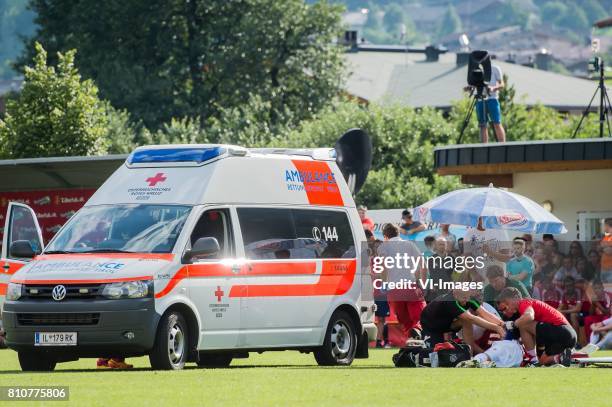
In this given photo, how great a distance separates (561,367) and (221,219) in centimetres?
402

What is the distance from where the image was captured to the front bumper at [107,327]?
55.2 feet

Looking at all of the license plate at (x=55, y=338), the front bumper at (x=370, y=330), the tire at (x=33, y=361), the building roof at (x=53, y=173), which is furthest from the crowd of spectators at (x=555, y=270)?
the license plate at (x=55, y=338)

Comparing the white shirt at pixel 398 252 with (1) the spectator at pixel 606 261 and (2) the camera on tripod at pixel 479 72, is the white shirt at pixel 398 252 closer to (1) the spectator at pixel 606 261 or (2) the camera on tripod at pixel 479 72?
(1) the spectator at pixel 606 261

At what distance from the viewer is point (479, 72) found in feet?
92.0

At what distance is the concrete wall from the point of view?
28.8 metres

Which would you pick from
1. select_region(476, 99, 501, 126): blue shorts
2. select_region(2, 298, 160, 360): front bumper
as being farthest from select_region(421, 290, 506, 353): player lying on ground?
select_region(476, 99, 501, 126): blue shorts

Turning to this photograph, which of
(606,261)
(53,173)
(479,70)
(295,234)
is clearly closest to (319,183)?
(295,234)

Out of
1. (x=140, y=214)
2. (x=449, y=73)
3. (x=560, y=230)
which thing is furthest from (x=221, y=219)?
(x=449, y=73)

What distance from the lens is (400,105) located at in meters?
61.8

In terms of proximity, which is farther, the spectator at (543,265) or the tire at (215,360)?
the spectator at (543,265)

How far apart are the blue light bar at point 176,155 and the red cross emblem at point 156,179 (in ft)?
0.71

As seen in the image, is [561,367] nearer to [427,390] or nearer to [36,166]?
[427,390]

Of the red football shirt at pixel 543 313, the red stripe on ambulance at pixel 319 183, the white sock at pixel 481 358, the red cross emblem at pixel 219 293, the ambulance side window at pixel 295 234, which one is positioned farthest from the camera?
the red stripe on ambulance at pixel 319 183

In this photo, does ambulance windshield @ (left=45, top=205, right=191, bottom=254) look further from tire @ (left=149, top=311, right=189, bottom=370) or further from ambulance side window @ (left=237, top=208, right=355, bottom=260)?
ambulance side window @ (left=237, top=208, right=355, bottom=260)
